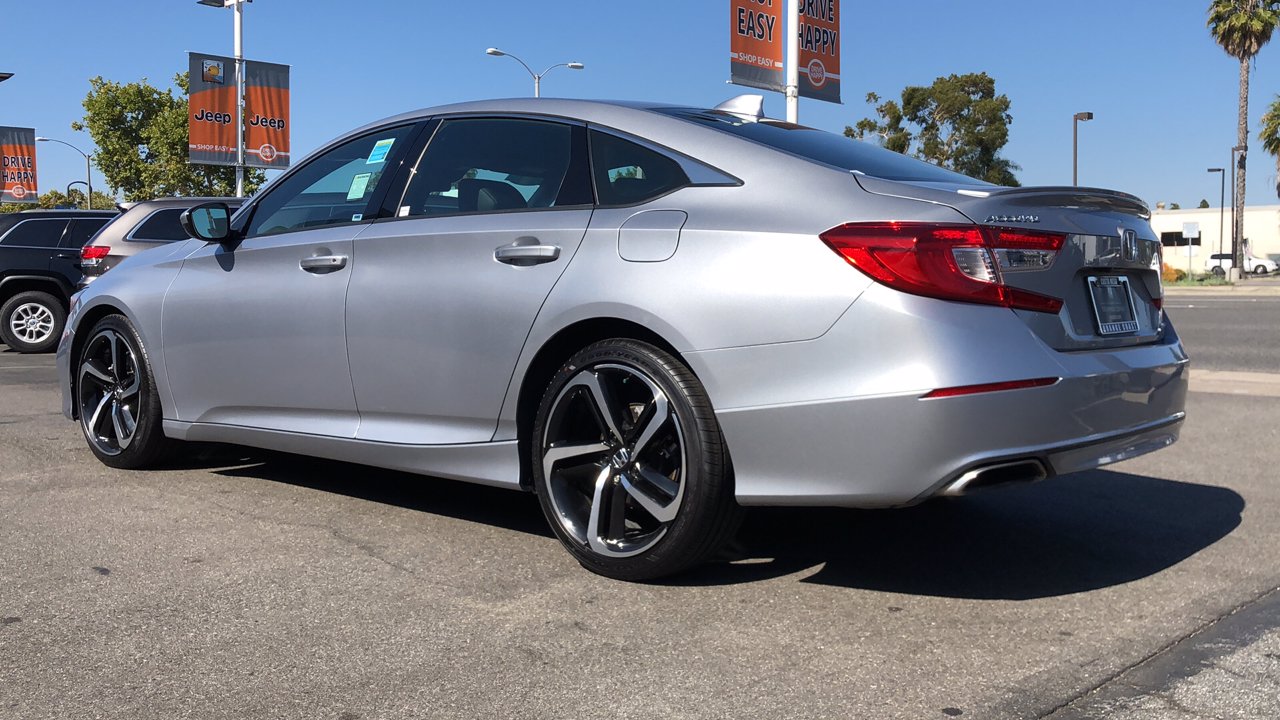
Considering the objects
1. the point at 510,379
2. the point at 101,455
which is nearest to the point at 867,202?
the point at 510,379

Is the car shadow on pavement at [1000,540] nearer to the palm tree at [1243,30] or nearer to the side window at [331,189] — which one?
the side window at [331,189]

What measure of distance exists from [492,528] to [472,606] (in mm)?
957

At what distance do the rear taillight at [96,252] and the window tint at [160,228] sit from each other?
26 centimetres

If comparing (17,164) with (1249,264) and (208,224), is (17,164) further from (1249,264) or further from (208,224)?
(1249,264)

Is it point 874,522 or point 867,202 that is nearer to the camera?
point 867,202

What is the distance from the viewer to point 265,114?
27422mm

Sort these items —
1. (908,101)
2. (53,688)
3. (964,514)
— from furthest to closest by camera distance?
1. (908,101)
2. (964,514)
3. (53,688)

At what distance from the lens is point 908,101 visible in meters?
51.4

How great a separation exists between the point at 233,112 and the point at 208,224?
23.9m

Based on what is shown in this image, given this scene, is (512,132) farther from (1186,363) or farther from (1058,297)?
(1186,363)

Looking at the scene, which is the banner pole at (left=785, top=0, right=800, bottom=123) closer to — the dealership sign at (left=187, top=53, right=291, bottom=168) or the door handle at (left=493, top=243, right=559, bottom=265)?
the door handle at (left=493, top=243, right=559, bottom=265)

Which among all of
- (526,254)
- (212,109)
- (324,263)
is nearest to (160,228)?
(324,263)

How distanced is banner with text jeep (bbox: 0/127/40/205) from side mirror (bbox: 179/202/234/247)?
145 feet

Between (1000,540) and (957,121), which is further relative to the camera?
(957,121)
